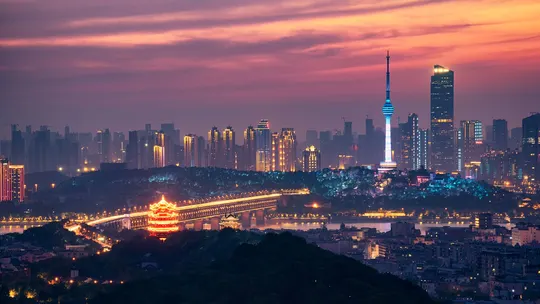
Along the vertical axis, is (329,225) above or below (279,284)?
below

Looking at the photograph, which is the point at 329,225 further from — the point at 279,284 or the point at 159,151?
the point at 279,284

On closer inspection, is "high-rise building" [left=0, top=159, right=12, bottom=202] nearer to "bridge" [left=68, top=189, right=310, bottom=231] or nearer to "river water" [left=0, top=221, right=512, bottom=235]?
"river water" [left=0, top=221, right=512, bottom=235]

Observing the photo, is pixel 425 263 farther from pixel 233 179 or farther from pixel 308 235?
pixel 233 179

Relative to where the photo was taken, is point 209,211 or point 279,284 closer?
point 279,284

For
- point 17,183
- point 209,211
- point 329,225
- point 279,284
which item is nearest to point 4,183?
point 17,183

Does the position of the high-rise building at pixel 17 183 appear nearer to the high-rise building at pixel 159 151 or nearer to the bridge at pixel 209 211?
the bridge at pixel 209 211

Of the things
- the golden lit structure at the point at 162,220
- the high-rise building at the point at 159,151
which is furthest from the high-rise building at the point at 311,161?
the golden lit structure at the point at 162,220

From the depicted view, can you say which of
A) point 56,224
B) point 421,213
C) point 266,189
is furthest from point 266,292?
point 266,189
